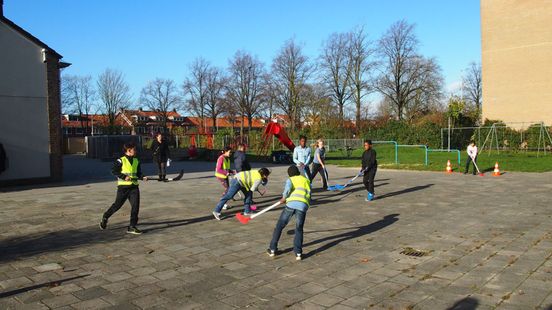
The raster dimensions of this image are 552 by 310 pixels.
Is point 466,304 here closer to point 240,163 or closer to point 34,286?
point 34,286

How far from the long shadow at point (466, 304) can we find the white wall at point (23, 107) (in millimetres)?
16608

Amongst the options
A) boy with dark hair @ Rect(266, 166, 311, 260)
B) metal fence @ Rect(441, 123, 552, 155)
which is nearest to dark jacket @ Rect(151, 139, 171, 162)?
boy with dark hair @ Rect(266, 166, 311, 260)

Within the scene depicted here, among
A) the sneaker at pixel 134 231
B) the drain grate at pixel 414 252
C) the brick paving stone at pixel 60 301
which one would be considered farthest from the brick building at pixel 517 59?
the brick paving stone at pixel 60 301

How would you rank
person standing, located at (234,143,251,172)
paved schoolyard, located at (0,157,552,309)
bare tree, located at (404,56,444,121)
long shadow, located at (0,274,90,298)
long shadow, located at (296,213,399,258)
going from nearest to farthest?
1. paved schoolyard, located at (0,157,552,309)
2. long shadow, located at (0,274,90,298)
3. long shadow, located at (296,213,399,258)
4. person standing, located at (234,143,251,172)
5. bare tree, located at (404,56,444,121)

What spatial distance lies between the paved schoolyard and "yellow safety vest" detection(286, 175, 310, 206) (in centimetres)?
91

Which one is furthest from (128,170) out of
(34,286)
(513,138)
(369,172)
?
(513,138)

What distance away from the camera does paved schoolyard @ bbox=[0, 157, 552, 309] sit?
4914mm

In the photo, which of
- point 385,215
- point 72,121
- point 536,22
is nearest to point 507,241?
point 385,215

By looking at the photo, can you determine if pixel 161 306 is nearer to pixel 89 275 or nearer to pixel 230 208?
pixel 89 275

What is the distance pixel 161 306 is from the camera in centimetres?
469

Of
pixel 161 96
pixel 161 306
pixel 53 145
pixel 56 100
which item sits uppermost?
pixel 161 96

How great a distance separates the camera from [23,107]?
16781mm

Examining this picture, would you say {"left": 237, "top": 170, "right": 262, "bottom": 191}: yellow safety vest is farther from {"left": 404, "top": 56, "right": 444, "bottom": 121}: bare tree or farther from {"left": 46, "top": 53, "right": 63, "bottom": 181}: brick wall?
{"left": 404, "top": 56, "right": 444, "bottom": 121}: bare tree

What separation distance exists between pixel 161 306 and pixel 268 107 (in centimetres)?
5732
